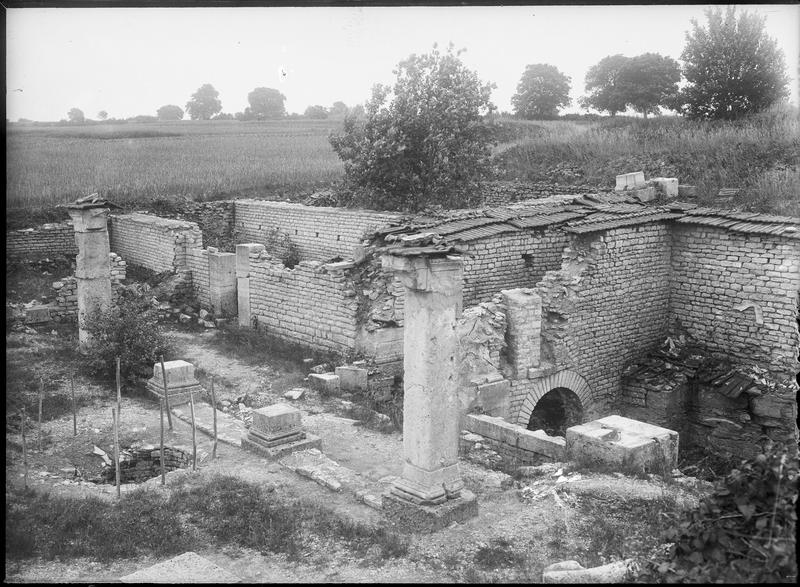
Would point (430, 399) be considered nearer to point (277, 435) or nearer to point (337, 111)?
point (277, 435)

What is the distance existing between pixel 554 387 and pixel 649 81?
12.7 meters

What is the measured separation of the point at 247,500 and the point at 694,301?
8799 millimetres

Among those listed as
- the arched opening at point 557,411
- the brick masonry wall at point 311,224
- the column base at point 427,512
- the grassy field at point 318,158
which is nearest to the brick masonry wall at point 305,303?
the brick masonry wall at point 311,224

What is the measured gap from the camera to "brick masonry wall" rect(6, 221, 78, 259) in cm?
1919

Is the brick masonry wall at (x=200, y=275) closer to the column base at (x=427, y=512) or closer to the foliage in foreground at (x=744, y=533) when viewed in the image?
the column base at (x=427, y=512)

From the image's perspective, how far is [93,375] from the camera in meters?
12.3

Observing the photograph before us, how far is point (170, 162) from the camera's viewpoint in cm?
2469

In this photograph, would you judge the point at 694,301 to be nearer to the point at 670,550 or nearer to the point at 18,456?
the point at 670,550

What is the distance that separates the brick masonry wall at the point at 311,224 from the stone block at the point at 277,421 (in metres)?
7.84

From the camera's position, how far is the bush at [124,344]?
1225 centimetres

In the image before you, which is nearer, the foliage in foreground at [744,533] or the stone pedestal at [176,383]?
the foliage in foreground at [744,533]

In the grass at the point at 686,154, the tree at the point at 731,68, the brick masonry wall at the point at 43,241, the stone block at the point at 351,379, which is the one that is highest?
the tree at the point at 731,68

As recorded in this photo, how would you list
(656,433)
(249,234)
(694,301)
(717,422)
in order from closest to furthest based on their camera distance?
Answer: (656,433), (717,422), (694,301), (249,234)

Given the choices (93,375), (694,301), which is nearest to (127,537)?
(93,375)
